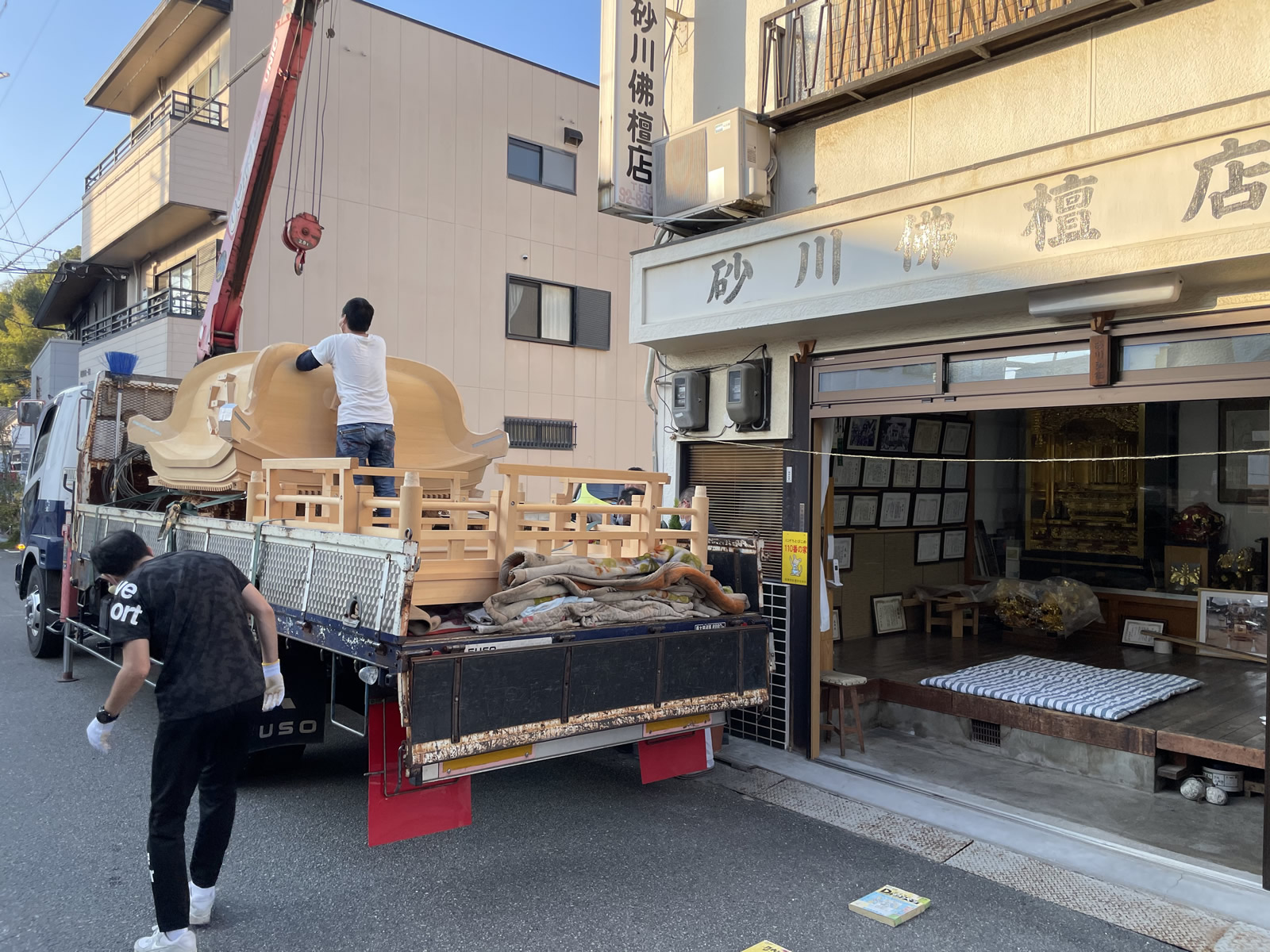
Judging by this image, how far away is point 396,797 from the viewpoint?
4.07m

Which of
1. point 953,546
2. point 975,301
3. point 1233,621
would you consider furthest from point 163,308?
point 1233,621

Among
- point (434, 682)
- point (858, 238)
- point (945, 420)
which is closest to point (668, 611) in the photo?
point (434, 682)

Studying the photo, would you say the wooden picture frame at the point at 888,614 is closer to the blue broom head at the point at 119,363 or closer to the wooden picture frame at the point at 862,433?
the wooden picture frame at the point at 862,433

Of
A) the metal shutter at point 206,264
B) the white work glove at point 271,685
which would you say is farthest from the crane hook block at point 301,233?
the metal shutter at point 206,264

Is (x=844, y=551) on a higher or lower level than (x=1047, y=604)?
higher

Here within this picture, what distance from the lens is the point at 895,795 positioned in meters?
5.82

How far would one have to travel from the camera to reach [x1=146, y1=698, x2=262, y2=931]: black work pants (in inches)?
141

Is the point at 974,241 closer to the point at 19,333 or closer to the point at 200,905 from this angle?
the point at 200,905

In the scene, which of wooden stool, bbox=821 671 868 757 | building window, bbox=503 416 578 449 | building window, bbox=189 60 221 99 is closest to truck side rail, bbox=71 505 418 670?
wooden stool, bbox=821 671 868 757

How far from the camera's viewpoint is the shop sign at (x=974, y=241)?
4309 millimetres

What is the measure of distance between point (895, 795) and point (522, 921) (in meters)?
2.83

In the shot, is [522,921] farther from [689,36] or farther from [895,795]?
Result: [689,36]

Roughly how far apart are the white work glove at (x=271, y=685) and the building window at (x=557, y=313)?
13.4m

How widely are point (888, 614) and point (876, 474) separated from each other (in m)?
1.53
